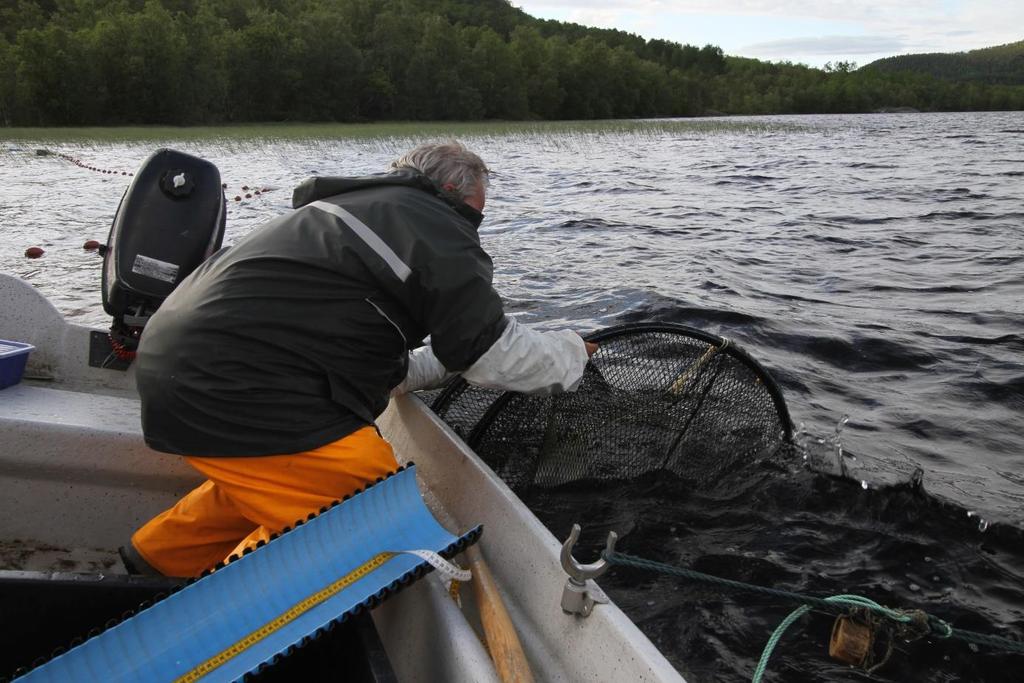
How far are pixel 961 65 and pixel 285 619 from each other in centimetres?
22881

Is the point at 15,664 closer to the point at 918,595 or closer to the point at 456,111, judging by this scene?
the point at 918,595

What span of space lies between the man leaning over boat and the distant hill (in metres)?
197

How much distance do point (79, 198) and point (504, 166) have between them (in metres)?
12.9

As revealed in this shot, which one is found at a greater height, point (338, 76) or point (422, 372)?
point (338, 76)

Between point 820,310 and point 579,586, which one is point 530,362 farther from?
point 820,310

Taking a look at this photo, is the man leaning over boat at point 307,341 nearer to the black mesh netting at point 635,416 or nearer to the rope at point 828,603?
the rope at point 828,603

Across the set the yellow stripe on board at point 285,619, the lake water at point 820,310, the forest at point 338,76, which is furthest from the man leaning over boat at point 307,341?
the forest at point 338,76

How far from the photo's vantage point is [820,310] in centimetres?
847

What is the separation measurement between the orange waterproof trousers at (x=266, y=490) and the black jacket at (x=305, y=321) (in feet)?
0.21

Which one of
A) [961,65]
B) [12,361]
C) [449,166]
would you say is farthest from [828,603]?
[961,65]

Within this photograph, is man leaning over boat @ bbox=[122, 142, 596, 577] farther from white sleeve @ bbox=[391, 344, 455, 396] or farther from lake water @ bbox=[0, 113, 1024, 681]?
lake water @ bbox=[0, 113, 1024, 681]

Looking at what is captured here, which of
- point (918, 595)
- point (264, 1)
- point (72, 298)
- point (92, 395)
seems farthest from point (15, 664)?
point (264, 1)

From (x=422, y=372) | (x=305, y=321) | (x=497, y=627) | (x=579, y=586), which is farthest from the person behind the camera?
(x=422, y=372)

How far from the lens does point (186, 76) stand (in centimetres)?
7306
